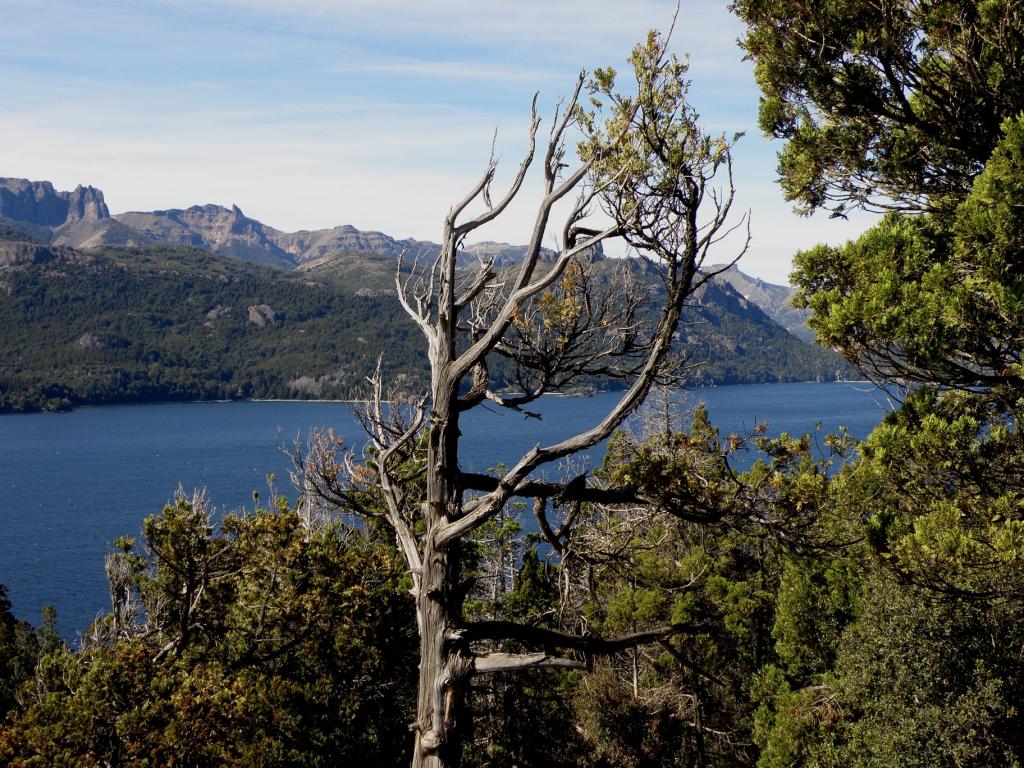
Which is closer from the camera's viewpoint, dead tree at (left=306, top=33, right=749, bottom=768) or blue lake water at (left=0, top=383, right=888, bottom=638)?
dead tree at (left=306, top=33, right=749, bottom=768)

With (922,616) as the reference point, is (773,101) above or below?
above

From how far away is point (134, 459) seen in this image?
109375 millimetres

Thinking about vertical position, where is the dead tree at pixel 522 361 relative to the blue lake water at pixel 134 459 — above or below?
above

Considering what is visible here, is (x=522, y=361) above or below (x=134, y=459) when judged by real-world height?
above

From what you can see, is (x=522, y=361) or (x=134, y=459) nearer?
(x=522, y=361)

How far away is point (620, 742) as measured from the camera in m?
21.6

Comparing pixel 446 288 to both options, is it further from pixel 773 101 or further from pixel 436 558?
pixel 773 101

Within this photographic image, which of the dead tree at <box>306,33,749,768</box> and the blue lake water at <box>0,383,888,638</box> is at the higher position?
the dead tree at <box>306,33,749,768</box>

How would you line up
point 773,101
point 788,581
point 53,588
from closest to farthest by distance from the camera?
point 773,101
point 788,581
point 53,588

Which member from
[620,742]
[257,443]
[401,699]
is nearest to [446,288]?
[401,699]

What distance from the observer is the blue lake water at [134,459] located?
56125 millimetres

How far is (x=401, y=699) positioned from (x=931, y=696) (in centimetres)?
957

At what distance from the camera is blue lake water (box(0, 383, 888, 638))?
56.1 m

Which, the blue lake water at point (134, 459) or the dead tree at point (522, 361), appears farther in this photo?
the blue lake water at point (134, 459)
